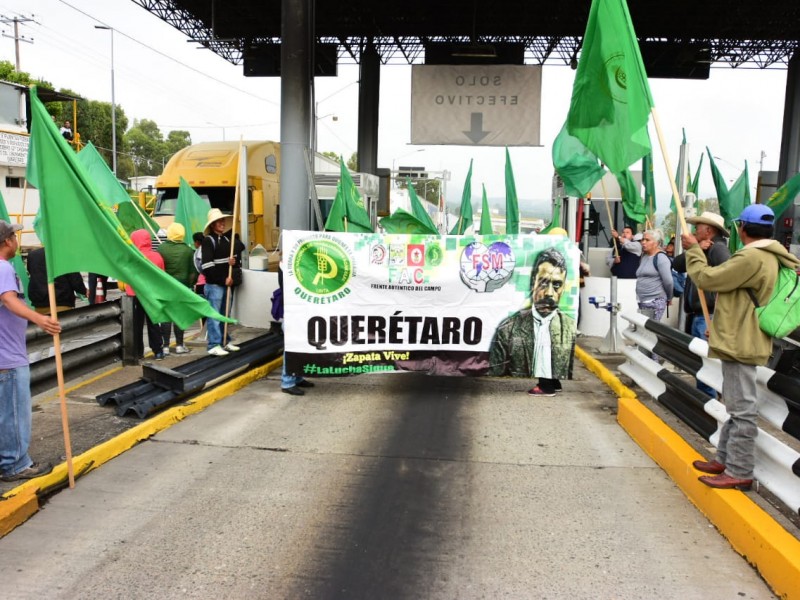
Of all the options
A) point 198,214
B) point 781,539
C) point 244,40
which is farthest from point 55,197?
point 244,40

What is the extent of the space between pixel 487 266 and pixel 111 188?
238 inches

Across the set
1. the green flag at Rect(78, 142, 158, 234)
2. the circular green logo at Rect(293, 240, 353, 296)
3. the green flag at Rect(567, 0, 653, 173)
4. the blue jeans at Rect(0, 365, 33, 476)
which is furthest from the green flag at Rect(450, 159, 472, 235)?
the blue jeans at Rect(0, 365, 33, 476)

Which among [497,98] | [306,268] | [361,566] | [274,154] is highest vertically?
[497,98]

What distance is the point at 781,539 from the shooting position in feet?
12.2

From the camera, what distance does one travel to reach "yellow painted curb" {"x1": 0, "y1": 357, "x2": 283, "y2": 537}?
4.34m

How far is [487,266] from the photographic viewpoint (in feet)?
25.2

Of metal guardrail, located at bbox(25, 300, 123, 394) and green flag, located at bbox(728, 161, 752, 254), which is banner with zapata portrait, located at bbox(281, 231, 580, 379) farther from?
green flag, located at bbox(728, 161, 752, 254)

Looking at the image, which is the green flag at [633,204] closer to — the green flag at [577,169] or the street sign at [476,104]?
the green flag at [577,169]

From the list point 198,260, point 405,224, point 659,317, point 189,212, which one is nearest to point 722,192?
point 659,317

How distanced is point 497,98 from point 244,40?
31.6 feet

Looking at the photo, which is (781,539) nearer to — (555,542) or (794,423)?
(794,423)

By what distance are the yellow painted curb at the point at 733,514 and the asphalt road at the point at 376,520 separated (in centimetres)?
8

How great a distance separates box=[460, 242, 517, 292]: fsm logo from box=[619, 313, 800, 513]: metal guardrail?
1.46m

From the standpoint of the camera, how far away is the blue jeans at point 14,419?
4.62 metres
